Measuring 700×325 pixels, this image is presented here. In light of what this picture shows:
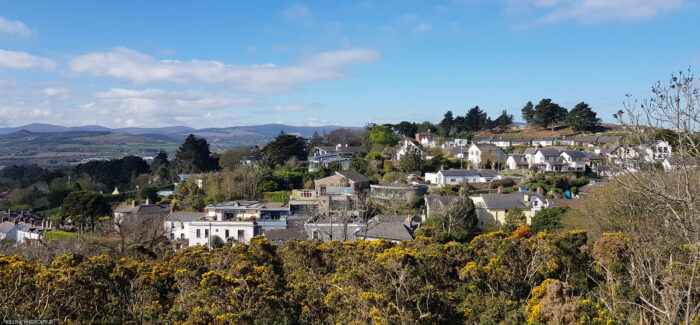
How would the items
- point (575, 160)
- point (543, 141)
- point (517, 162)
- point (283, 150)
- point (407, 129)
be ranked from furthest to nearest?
point (407, 129) < point (543, 141) < point (283, 150) < point (517, 162) < point (575, 160)

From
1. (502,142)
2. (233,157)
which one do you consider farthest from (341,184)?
(502,142)

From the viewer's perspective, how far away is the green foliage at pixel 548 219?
2572 cm

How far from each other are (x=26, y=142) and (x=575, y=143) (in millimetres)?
184614

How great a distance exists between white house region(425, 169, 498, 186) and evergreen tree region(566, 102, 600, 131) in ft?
92.8

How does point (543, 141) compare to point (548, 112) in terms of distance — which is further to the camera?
point (548, 112)

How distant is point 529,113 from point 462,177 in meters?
33.7

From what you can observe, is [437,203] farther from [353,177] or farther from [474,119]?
[474,119]

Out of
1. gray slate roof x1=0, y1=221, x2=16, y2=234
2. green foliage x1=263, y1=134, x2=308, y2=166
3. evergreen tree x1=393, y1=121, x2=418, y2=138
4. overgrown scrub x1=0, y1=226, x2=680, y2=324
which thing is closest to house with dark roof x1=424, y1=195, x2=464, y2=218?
overgrown scrub x1=0, y1=226, x2=680, y2=324

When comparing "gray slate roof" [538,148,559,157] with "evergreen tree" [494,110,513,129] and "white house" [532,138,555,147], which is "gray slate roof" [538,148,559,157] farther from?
"evergreen tree" [494,110,513,129]

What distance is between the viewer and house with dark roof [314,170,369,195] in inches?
1467

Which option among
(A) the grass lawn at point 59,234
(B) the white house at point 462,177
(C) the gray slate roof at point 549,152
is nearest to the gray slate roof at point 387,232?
(B) the white house at point 462,177

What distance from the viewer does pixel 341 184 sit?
3778cm

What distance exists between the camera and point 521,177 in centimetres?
3884

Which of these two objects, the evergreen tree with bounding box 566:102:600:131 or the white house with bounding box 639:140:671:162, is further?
the evergreen tree with bounding box 566:102:600:131
